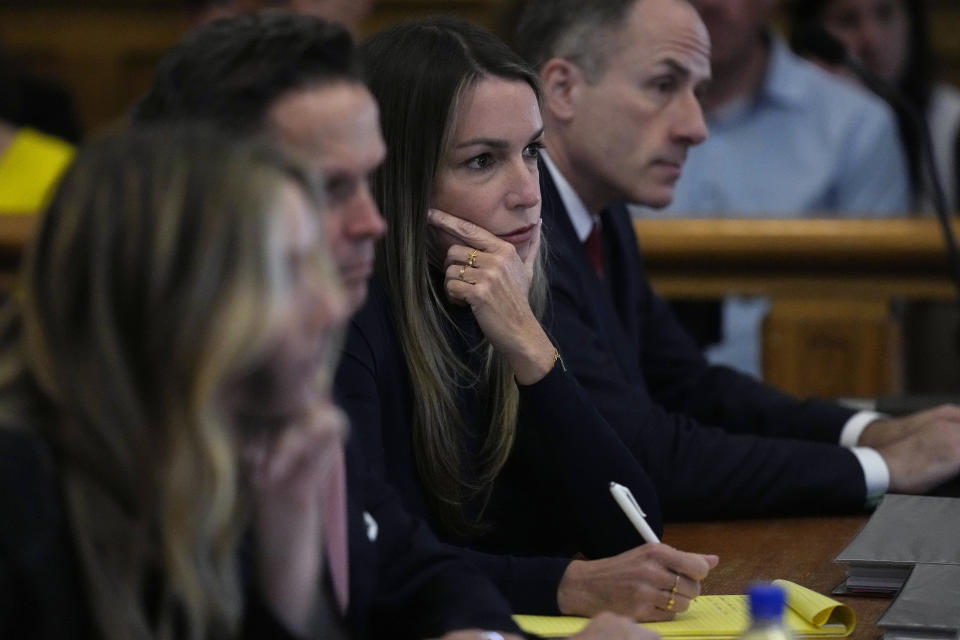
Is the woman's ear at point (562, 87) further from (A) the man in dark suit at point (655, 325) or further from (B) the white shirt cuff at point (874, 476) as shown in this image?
(B) the white shirt cuff at point (874, 476)

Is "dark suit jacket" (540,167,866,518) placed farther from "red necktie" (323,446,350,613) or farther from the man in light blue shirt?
the man in light blue shirt

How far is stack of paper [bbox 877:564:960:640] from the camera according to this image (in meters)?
1.62

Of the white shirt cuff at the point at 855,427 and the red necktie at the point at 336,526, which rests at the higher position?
the red necktie at the point at 336,526

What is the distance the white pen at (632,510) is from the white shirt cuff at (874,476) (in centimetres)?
54

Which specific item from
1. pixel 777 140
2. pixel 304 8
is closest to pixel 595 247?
pixel 777 140

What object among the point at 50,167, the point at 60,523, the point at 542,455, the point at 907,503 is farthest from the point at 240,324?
the point at 50,167

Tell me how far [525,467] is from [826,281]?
4.63 feet

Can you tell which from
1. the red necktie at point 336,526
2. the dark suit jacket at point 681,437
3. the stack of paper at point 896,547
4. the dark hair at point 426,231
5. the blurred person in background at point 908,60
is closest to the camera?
the red necktie at point 336,526

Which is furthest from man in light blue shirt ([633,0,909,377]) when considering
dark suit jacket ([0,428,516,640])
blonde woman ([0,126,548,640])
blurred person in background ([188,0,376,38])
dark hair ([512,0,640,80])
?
blonde woman ([0,126,548,640])

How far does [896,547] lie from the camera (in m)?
1.92

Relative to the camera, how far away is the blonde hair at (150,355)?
1.17 m

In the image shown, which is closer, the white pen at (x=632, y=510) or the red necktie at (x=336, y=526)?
the red necktie at (x=336, y=526)

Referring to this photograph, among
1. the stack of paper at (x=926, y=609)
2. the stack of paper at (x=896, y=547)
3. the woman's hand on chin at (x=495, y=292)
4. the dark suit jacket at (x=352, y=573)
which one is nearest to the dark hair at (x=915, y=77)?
the stack of paper at (x=896, y=547)

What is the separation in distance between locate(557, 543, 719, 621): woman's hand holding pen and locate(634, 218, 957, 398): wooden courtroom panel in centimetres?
153
